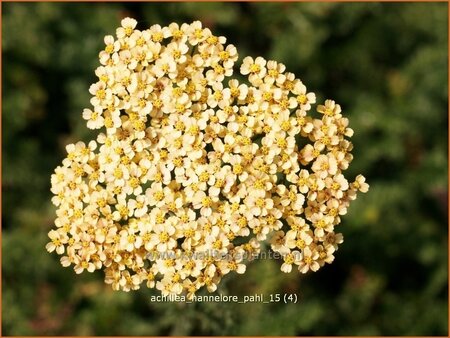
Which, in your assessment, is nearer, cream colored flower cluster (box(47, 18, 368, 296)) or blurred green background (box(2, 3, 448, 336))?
cream colored flower cluster (box(47, 18, 368, 296))

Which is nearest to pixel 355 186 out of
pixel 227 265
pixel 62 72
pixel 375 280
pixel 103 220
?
pixel 227 265

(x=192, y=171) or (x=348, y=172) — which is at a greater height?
(x=348, y=172)

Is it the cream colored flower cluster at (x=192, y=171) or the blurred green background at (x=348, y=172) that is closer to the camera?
the cream colored flower cluster at (x=192, y=171)

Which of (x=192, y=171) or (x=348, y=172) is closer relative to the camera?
(x=192, y=171)

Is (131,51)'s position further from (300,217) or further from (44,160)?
(44,160)
